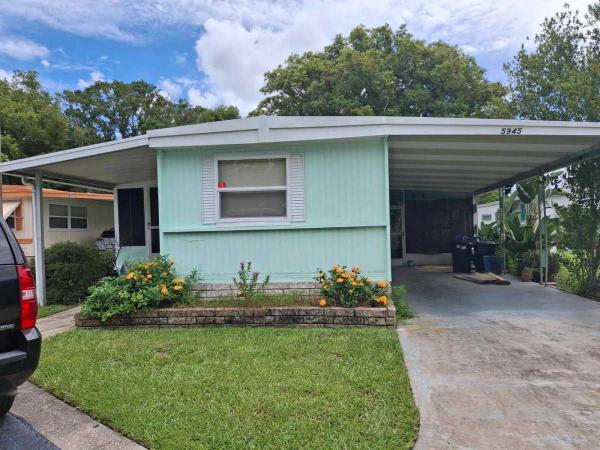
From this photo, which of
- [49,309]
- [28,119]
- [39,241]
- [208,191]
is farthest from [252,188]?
[28,119]

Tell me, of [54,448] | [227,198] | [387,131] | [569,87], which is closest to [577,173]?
[569,87]

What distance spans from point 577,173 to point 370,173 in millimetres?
4765

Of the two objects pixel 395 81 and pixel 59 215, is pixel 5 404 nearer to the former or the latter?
pixel 59 215

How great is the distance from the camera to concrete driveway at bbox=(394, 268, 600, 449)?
9.20ft

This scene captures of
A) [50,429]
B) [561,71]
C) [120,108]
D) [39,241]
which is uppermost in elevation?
[120,108]

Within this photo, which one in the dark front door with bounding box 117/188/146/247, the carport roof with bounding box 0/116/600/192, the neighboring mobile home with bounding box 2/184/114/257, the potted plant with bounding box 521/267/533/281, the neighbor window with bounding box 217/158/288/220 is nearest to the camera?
the carport roof with bounding box 0/116/600/192

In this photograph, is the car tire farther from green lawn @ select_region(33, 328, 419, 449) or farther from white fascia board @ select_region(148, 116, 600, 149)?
white fascia board @ select_region(148, 116, 600, 149)

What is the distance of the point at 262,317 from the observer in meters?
5.57

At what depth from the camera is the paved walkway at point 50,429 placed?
282 cm

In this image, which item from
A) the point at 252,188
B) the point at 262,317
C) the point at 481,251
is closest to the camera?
the point at 262,317

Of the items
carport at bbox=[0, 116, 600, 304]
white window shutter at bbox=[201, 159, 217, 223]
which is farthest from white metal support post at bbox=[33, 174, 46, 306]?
white window shutter at bbox=[201, 159, 217, 223]

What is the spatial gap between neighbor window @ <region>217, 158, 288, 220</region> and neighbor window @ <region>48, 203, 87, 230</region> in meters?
9.64

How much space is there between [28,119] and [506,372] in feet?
79.2

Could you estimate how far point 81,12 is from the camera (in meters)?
11.5
